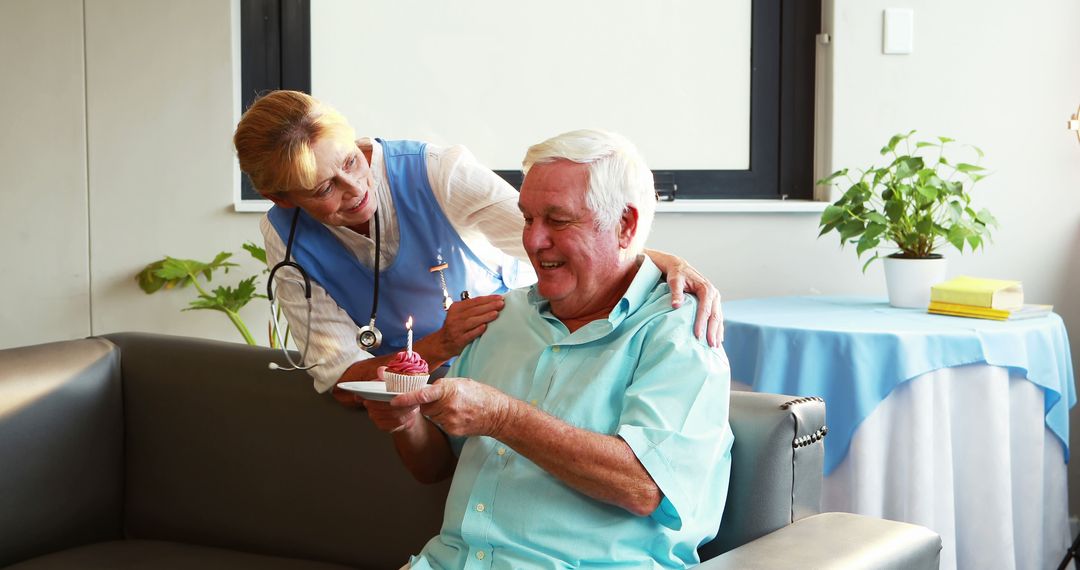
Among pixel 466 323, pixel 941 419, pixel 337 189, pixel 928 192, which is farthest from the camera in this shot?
pixel 928 192

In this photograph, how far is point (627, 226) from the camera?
1.61 meters

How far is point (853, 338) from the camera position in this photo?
7.85ft

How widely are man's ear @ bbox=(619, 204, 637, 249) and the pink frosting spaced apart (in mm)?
398

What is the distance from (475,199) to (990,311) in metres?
1.38

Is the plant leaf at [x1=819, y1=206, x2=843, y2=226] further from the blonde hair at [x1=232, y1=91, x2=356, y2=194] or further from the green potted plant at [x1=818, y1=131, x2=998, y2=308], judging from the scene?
the blonde hair at [x1=232, y1=91, x2=356, y2=194]

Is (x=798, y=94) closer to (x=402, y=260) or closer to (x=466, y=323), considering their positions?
(x=402, y=260)

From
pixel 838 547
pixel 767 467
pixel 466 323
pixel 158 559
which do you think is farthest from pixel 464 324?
pixel 158 559

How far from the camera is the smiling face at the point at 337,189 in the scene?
6.04ft

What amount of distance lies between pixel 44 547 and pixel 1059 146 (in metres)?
3.04

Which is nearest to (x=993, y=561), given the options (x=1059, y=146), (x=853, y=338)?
(x=853, y=338)

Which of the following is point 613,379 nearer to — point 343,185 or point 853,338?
point 343,185

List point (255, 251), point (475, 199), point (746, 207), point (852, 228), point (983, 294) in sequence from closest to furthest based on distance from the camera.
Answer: point (475, 199) < point (983, 294) < point (852, 228) < point (255, 251) < point (746, 207)

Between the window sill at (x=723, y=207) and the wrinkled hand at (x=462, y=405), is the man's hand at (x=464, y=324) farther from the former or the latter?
the window sill at (x=723, y=207)

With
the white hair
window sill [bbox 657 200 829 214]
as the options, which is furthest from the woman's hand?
window sill [bbox 657 200 829 214]
